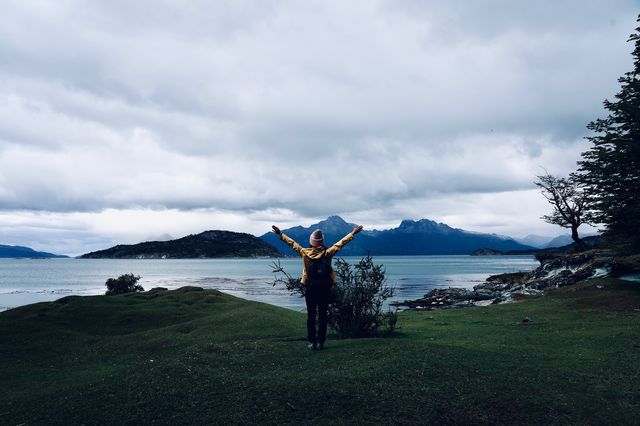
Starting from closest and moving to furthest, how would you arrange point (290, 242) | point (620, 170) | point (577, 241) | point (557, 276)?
1. point (290, 242)
2. point (620, 170)
3. point (557, 276)
4. point (577, 241)

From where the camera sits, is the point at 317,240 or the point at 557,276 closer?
the point at 317,240

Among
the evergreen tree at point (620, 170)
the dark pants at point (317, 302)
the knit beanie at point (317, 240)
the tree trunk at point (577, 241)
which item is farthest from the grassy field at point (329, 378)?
the tree trunk at point (577, 241)

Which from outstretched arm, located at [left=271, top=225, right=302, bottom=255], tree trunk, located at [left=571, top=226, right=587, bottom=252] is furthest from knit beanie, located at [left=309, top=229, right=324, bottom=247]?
tree trunk, located at [left=571, top=226, right=587, bottom=252]

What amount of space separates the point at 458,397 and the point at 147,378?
7215mm

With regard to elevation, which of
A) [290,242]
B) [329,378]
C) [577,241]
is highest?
[577,241]

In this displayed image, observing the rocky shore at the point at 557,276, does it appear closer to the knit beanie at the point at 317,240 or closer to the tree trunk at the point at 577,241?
the tree trunk at the point at 577,241

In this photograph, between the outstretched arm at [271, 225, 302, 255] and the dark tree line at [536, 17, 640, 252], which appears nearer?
the outstretched arm at [271, 225, 302, 255]

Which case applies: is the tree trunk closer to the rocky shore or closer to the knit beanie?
the rocky shore

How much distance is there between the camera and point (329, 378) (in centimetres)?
1033

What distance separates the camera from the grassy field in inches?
352

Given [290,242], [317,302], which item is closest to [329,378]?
[317,302]

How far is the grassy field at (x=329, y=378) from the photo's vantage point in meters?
8.93

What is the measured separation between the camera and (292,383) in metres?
10.1

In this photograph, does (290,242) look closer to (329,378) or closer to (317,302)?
(317,302)
